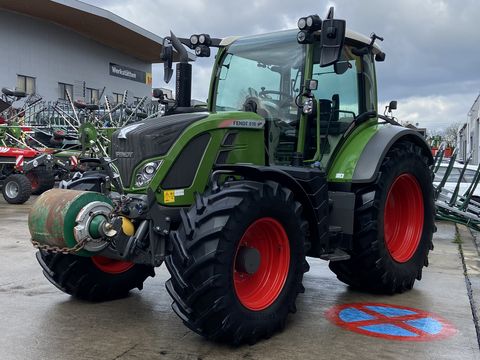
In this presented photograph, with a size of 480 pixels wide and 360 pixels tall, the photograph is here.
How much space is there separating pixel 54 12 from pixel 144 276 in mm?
Result: 28586

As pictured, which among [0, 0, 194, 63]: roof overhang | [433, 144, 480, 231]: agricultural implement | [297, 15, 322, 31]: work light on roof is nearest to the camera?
[297, 15, 322, 31]: work light on roof

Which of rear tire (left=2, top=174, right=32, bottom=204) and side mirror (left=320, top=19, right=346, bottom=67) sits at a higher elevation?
side mirror (left=320, top=19, right=346, bottom=67)

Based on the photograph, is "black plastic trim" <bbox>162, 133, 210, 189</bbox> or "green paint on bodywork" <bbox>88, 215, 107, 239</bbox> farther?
"black plastic trim" <bbox>162, 133, 210, 189</bbox>

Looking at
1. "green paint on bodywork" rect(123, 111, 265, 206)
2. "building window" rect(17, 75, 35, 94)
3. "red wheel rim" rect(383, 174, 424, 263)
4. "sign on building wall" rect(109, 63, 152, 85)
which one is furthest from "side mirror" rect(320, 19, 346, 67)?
"sign on building wall" rect(109, 63, 152, 85)

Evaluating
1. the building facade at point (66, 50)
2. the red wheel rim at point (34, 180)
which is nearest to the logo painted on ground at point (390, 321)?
the red wheel rim at point (34, 180)

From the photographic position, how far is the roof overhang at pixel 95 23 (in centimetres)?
2892

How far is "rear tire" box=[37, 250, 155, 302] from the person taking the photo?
4562 millimetres

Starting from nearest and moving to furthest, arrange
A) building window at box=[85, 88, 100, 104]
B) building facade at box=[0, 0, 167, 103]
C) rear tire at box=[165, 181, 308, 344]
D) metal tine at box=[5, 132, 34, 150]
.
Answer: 1. rear tire at box=[165, 181, 308, 344]
2. metal tine at box=[5, 132, 34, 150]
3. building facade at box=[0, 0, 167, 103]
4. building window at box=[85, 88, 100, 104]

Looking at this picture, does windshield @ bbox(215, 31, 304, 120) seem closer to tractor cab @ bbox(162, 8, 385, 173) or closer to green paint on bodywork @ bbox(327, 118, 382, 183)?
tractor cab @ bbox(162, 8, 385, 173)

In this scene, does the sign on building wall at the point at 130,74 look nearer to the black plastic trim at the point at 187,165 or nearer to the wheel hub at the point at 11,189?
the wheel hub at the point at 11,189

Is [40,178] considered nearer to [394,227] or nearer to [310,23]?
[394,227]

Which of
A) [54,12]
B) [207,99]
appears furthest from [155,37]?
[207,99]

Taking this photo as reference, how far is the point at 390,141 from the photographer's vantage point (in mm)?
5113

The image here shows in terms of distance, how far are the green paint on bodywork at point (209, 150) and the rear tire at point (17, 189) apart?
937 centimetres
